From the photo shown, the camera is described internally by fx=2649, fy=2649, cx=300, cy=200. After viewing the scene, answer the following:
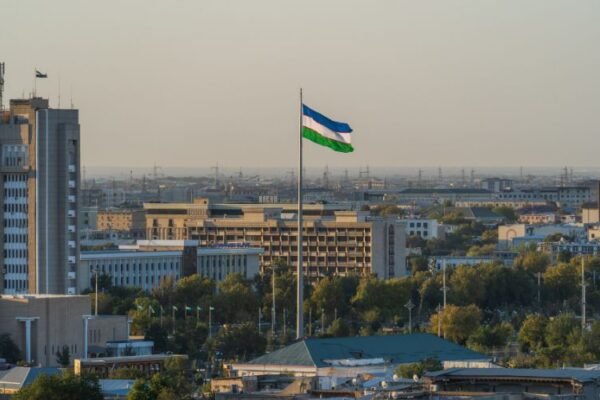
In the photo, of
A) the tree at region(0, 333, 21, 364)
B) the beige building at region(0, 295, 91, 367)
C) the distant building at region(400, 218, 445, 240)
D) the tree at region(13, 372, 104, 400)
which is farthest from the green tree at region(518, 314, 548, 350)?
the distant building at region(400, 218, 445, 240)

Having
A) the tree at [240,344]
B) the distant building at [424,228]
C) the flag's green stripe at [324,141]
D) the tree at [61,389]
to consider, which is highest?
the flag's green stripe at [324,141]

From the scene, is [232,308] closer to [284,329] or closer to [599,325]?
[284,329]

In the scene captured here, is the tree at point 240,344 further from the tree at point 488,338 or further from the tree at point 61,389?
the tree at point 61,389

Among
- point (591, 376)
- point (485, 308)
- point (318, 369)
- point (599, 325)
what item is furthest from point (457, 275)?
point (591, 376)

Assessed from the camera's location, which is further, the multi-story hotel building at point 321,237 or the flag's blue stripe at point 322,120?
Answer: the multi-story hotel building at point 321,237

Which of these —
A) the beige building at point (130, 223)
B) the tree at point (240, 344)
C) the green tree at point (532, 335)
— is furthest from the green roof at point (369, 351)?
the beige building at point (130, 223)

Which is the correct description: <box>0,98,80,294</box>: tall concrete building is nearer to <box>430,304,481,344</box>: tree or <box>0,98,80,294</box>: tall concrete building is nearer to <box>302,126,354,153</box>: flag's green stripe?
<box>430,304,481,344</box>: tree
